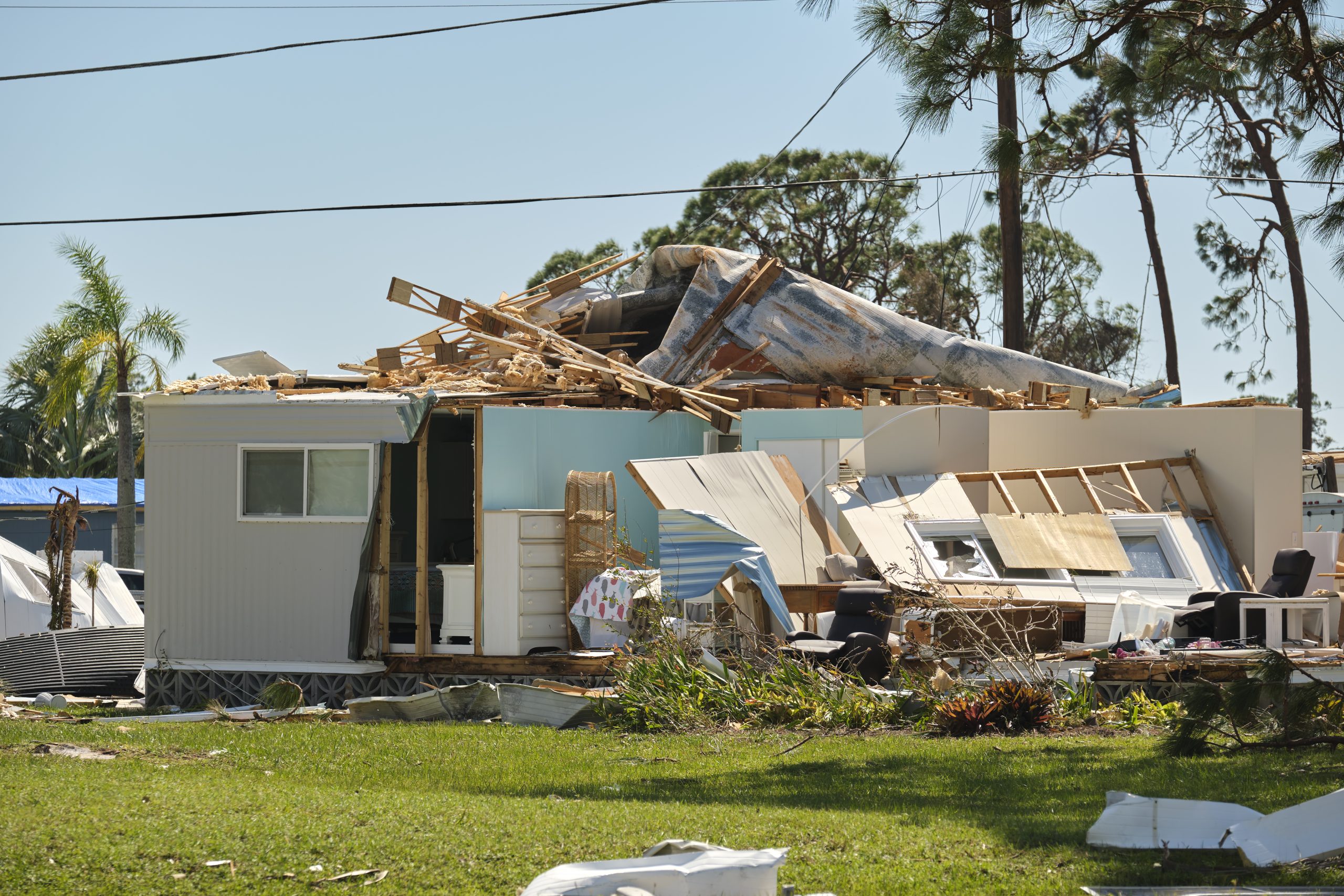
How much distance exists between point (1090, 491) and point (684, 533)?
19.7 ft

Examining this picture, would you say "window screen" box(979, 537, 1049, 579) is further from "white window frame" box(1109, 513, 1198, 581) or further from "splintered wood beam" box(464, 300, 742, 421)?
"splintered wood beam" box(464, 300, 742, 421)

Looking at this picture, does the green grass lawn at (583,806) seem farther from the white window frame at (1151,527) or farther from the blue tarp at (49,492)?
the blue tarp at (49,492)

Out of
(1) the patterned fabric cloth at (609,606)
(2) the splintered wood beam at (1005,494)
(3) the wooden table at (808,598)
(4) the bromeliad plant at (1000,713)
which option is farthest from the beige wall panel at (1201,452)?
(4) the bromeliad plant at (1000,713)

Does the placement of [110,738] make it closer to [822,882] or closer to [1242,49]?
[822,882]

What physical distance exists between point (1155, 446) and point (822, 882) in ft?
43.8

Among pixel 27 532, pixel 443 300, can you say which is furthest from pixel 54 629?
pixel 27 532

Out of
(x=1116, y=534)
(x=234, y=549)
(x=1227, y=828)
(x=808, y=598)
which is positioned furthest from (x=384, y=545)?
(x=1227, y=828)

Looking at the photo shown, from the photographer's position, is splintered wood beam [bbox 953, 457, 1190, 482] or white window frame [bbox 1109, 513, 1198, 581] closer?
white window frame [bbox 1109, 513, 1198, 581]

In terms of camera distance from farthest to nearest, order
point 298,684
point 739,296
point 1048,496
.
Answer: point 739,296 → point 1048,496 → point 298,684

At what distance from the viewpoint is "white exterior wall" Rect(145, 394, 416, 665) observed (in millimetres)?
14328

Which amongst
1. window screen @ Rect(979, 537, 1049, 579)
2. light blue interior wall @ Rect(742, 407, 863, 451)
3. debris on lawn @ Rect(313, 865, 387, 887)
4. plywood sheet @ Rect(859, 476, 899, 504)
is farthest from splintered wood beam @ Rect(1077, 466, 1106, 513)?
debris on lawn @ Rect(313, 865, 387, 887)

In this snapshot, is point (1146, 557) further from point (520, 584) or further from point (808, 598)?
point (520, 584)

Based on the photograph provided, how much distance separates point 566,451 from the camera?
49.6ft

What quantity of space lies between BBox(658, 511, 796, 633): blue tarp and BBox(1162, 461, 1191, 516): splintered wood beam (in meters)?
6.29
